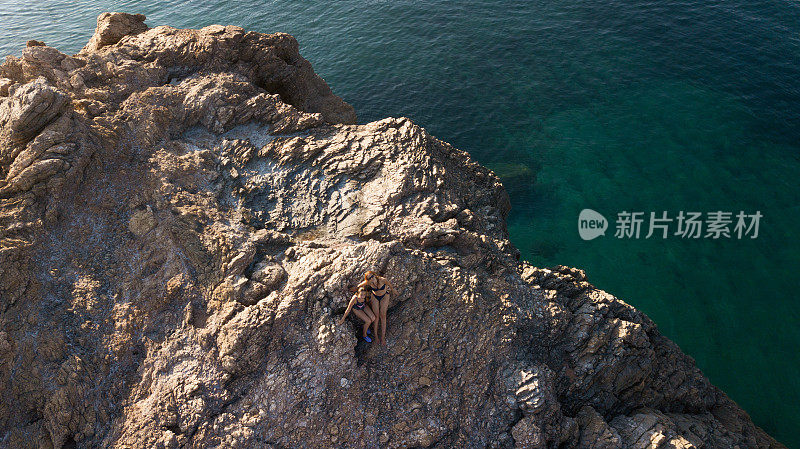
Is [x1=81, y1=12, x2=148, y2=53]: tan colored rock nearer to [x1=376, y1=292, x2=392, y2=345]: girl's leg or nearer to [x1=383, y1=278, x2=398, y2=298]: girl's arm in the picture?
[x1=383, y1=278, x2=398, y2=298]: girl's arm

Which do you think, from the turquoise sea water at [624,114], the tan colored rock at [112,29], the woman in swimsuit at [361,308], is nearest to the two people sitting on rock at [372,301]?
the woman in swimsuit at [361,308]

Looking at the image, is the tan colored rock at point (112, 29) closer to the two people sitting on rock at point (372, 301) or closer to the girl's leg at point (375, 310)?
the two people sitting on rock at point (372, 301)

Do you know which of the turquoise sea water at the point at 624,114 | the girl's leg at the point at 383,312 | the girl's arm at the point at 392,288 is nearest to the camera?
the girl's leg at the point at 383,312

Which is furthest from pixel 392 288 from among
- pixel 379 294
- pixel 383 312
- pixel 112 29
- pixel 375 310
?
pixel 112 29

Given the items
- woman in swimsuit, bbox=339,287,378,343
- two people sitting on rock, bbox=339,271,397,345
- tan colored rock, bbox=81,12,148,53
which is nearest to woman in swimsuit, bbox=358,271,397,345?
two people sitting on rock, bbox=339,271,397,345

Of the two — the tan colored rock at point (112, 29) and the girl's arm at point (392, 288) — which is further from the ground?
the tan colored rock at point (112, 29)

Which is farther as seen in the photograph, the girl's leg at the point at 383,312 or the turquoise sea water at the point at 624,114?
the turquoise sea water at the point at 624,114

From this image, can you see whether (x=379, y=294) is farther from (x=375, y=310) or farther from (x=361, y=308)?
(x=361, y=308)

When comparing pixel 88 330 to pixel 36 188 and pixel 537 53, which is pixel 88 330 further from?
pixel 537 53
